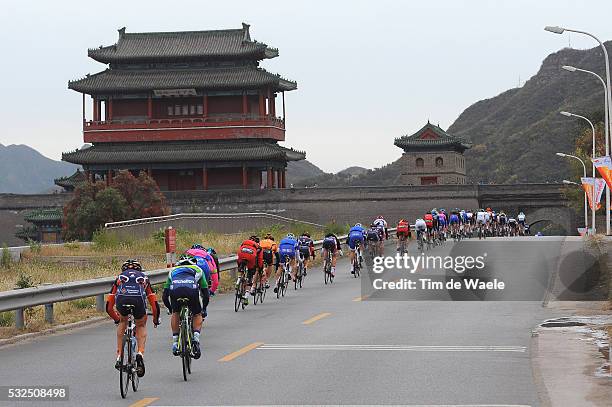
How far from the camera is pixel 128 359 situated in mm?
11734

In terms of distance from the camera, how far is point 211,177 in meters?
87.2

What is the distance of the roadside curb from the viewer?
17.4 metres

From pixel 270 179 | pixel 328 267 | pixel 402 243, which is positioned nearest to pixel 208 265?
pixel 328 267

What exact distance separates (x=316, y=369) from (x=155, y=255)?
32318 mm

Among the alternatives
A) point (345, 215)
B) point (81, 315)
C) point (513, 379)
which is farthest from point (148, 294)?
point (345, 215)

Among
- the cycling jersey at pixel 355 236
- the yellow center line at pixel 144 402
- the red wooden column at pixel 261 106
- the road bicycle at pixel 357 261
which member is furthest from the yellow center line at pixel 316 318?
the red wooden column at pixel 261 106

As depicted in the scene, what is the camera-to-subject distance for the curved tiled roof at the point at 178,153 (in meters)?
83.4

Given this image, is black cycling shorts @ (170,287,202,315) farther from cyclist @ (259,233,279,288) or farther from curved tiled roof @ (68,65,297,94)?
curved tiled roof @ (68,65,297,94)

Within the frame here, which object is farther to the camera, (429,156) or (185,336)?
(429,156)

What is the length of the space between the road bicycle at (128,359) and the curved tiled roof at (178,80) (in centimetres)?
7149

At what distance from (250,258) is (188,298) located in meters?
9.12

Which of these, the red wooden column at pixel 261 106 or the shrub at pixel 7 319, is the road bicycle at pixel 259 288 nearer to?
the shrub at pixel 7 319

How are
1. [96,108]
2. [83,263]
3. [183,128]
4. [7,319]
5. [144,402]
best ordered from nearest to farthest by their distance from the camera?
[144,402], [7,319], [83,263], [183,128], [96,108]

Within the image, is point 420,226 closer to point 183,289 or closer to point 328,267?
point 328,267
